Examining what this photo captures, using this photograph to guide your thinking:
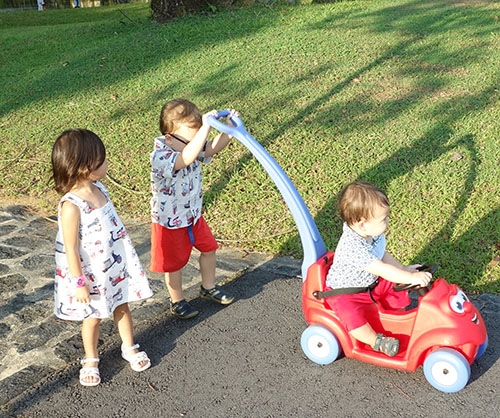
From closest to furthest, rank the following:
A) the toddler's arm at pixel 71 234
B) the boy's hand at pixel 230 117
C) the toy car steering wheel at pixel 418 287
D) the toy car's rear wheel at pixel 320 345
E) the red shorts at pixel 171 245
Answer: the toddler's arm at pixel 71 234 < the toy car steering wheel at pixel 418 287 < the toy car's rear wheel at pixel 320 345 < the boy's hand at pixel 230 117 < the red shorts at pixel 171 245

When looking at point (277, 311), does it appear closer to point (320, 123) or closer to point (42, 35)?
point (320, 123)

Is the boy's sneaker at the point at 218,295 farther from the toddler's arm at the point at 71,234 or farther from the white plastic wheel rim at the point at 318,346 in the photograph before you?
the toddler's arm at the point at 71,234

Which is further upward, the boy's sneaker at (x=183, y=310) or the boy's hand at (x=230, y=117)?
the boy's hand at (x=230, y=117)

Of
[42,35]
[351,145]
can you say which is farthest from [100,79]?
[351,145]

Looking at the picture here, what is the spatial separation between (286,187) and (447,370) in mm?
1121

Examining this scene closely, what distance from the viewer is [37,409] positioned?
10.2 ft

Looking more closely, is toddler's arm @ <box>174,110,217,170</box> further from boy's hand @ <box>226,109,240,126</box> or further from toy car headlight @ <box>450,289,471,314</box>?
toy car headlight @ <box>450,289,471,314</box>

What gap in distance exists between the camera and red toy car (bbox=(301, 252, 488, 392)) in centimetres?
305

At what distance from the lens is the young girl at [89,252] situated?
9.92ft

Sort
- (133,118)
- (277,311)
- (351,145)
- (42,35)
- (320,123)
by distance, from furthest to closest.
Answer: (42,35) < (133,118) < (320,123) < (351,145) < (277,311)

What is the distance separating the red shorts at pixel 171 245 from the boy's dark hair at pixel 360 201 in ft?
3.07

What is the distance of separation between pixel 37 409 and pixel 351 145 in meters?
3.71

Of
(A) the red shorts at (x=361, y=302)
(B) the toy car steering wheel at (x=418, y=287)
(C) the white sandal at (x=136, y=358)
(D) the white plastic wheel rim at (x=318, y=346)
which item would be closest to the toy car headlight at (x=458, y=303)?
(B) the toy car steering wheel at (x=418, y=287)

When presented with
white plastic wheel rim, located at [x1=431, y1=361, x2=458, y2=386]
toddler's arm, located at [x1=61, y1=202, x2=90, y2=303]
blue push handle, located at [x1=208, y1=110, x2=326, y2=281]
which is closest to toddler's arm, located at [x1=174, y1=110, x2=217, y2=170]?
blue push handle, located at [x1=208, y1=110, x2=326, y2=281]
